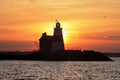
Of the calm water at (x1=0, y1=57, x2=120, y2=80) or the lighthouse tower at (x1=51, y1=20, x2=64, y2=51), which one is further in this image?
the lighthouse tower at (x1=51, y1=20, x2=64, y2=51)

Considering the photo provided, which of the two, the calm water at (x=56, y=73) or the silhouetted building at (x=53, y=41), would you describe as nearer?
the calm water at (x=56, y=73)

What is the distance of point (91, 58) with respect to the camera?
112 metres

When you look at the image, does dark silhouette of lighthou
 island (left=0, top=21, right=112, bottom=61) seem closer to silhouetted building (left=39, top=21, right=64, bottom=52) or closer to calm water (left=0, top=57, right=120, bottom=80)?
silhouetted building (left=39, top=21, right=64, bottom=52)

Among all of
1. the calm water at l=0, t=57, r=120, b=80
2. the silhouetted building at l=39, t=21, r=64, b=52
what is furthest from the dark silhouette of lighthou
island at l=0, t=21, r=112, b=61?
the calm water at l=0, t=57, r=120, b=80

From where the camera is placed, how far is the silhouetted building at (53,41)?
9862cm

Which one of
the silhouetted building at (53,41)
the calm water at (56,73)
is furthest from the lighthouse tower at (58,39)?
the calm water at (56,73)

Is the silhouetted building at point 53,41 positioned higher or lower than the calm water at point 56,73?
higher

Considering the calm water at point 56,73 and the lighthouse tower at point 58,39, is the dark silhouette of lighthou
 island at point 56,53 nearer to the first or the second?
the lighthouse tower at point 58,39

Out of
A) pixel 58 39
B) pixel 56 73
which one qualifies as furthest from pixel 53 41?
pixel 56 73

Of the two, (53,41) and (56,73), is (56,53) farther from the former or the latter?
(56,73)

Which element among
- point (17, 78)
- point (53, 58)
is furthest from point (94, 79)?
point (53, 58)

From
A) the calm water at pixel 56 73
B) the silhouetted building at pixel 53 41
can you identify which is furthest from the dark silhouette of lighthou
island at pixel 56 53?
the calm water at pixel 56 73

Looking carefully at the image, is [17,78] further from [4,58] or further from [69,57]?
[4,58]

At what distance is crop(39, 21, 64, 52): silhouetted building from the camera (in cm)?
9862
